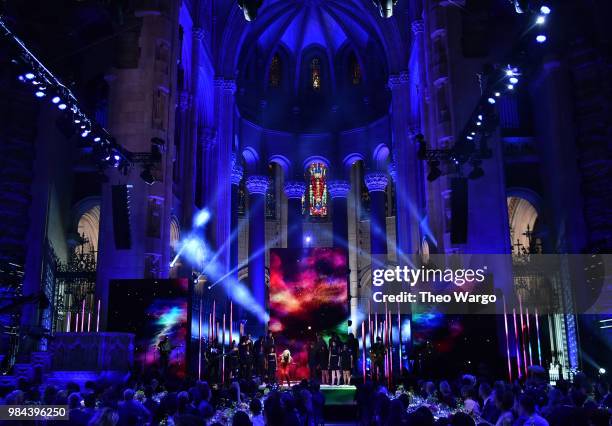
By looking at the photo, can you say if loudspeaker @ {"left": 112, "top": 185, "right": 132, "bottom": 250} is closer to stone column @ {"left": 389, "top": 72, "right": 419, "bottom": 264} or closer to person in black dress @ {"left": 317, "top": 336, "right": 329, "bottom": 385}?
person in black dress @ {"left": 317, "top": 336, "right": 329, "bottom": 385}

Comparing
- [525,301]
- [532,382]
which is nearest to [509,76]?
[532,382]

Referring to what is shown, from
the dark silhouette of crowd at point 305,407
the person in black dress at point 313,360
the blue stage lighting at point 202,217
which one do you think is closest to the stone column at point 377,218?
the blue stage lighting at point 202,217

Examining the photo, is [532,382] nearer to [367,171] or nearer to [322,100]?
[367,171]

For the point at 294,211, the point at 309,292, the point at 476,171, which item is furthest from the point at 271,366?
the point at 294,211

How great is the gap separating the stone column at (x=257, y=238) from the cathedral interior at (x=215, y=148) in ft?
5.07

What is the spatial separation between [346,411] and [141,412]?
29.2ft

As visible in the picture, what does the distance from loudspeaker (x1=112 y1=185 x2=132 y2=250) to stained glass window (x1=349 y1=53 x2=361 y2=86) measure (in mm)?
25827

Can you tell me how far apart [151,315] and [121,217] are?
315 centimetres

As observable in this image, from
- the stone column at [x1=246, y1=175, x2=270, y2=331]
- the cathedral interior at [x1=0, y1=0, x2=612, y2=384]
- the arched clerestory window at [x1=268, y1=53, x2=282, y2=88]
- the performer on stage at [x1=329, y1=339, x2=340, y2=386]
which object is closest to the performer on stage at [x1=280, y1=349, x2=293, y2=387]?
the performer on stage at [x1=329, y1=339, x2=340, y2=386]

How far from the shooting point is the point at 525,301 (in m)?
22.5

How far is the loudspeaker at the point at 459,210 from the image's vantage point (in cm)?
1823

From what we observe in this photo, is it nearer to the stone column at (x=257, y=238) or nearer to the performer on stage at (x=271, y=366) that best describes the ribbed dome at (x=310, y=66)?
the stone column at (x=257, y=238)

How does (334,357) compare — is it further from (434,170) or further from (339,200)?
(339,200)

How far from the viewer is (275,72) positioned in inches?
1614
